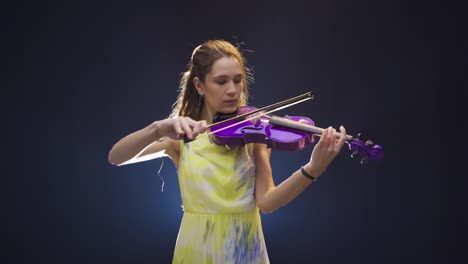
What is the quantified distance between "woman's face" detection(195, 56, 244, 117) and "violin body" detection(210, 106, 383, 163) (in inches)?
1.2

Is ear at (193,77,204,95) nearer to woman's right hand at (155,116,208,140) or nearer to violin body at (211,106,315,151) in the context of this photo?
violin body at (211,106,315,151)

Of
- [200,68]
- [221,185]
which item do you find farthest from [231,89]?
[221,185]

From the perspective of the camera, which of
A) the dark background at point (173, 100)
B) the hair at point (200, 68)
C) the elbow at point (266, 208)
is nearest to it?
the elbow at point (266, 208)

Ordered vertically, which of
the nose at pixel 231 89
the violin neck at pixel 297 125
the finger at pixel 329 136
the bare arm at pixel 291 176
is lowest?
the bare arm at pixel 291 176

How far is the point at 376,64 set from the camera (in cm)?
286

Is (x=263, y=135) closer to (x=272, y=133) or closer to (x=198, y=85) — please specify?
(x=272, y=133)

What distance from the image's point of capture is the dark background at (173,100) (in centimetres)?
287

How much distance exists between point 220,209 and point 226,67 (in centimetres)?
40

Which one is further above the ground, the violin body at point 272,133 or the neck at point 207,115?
the neck at point 207,115

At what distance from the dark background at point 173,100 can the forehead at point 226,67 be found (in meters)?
0.93

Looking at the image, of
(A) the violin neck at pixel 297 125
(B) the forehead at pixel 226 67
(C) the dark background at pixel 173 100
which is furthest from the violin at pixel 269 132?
(C) the dark background at pixel 173 100

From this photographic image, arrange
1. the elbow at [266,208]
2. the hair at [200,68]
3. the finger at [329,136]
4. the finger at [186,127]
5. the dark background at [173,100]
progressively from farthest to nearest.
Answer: the dark background at [173,100]
the hair at [200,68]
the elbow at [266,208]
the finger at [329,136]
the finger at [186,127]

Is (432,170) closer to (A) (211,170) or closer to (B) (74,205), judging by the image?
(A) (211,170)

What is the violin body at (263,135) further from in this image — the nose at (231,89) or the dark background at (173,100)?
the dark background at (173,100)
